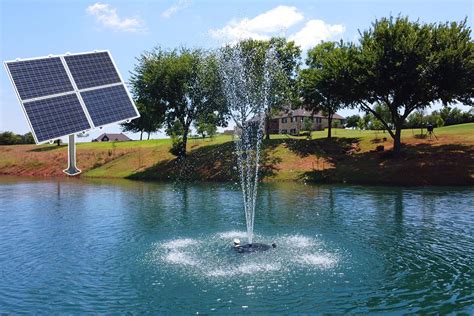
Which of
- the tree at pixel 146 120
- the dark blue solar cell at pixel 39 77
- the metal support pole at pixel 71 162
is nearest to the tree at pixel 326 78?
the tree at pixel 146 120

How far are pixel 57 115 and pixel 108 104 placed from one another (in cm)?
294

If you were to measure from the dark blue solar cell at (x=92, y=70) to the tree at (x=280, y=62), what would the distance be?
4737cm

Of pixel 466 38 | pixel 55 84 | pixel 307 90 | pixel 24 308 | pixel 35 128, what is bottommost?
pixel 24 308

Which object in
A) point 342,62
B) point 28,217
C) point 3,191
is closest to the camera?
point 28,217

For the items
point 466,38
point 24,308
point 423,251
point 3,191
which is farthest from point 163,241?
point 466,38

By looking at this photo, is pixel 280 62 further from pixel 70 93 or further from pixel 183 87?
pixel 70 93

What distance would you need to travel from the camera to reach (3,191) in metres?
51.7

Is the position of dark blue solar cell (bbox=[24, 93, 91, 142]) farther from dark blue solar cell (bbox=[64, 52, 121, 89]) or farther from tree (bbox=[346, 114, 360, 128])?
tree (bbox=[346, 114, 360, 128])

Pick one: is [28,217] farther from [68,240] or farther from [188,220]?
[188,220]

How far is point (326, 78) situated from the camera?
2468 inches

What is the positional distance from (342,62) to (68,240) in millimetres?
48464

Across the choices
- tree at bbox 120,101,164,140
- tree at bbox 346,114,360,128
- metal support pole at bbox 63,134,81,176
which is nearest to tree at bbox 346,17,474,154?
tree at bbox 120,101,164,140

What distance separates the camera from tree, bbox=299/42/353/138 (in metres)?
61.2

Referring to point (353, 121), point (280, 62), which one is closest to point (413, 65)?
point (280, 62)
